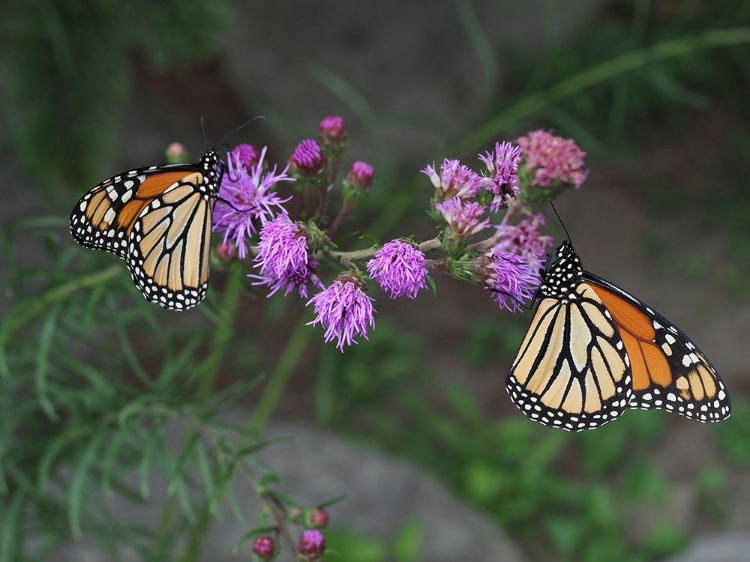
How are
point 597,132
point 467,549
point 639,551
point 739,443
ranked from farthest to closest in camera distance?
1. point 597,132
2. point 739,443
3. point 639,551
4. point 467,549

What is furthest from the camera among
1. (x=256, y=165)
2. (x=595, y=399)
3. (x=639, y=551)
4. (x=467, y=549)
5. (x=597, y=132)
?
(x=597, y=132)

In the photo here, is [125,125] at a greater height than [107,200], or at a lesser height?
greater

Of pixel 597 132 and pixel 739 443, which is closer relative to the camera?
pixel 739 443

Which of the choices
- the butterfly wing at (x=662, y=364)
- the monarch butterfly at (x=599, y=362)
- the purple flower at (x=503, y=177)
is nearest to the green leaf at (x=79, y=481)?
the monarch butterfly at (x=599, y=362)

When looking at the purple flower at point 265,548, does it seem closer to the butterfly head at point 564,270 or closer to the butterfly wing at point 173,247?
the butterfly wing at point 173,247

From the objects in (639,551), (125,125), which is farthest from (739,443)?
(125,125)

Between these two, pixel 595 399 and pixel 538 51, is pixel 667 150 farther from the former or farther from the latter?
pixel 595 399
